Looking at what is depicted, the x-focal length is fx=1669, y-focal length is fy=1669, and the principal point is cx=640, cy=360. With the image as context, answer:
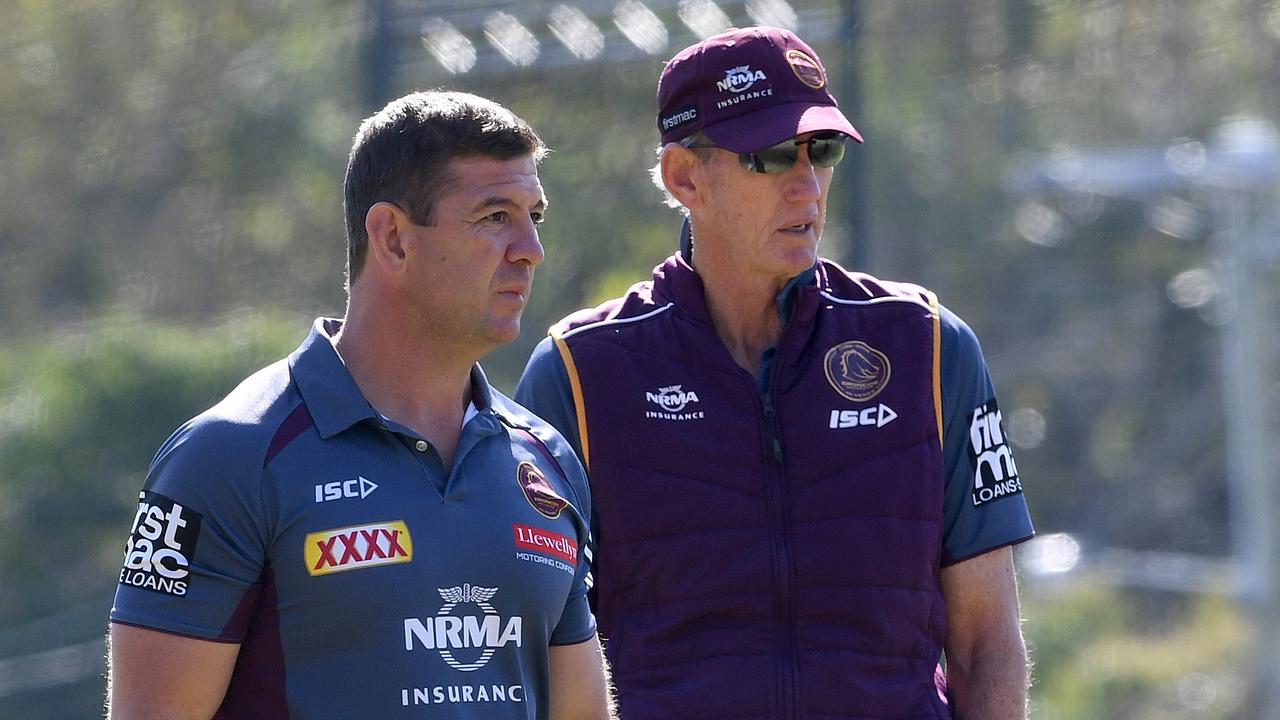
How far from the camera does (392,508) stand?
6.38 ft

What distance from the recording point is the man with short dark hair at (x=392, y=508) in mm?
1848

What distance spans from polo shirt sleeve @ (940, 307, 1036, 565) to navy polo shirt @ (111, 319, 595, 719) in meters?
0.78

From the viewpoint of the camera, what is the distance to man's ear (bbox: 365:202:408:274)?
2.06 meters

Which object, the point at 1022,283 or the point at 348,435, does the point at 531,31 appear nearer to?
the point at 1022,283

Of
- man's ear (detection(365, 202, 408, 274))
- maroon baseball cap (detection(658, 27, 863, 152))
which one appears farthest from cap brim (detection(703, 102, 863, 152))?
man's ear (detection(365, 202, 408, 274))

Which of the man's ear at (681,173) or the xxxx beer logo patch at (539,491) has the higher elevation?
the man's ear at (681,173)

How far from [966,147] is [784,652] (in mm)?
3747

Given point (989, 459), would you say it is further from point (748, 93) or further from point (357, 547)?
point (357, 547)

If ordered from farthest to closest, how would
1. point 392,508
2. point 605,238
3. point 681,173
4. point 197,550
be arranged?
point 605,238 < point 681,173 < point 392,508 < point 197,550

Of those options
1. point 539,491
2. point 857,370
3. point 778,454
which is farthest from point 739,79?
point 539,491

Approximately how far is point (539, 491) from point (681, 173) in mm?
753

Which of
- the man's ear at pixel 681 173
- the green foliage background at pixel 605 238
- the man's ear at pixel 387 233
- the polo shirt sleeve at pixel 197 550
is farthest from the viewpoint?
the green foliage background at pixel 605 238

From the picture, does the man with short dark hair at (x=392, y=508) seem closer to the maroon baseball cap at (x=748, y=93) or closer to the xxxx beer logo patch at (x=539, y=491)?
the xxxx beer logo patch at (x=539, y=491)

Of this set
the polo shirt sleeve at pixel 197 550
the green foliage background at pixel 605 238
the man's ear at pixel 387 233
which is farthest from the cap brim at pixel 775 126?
the green foliage background at pixel 605 238
